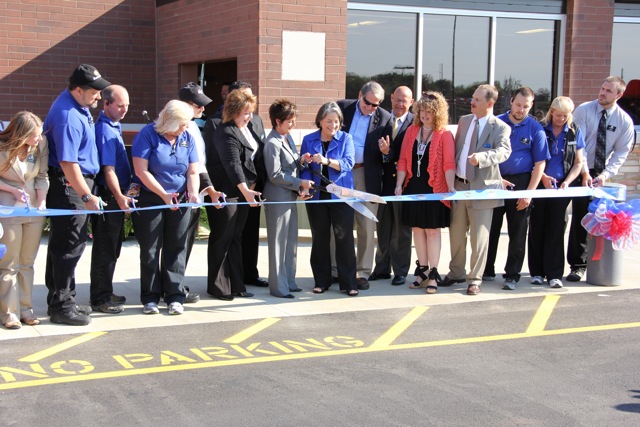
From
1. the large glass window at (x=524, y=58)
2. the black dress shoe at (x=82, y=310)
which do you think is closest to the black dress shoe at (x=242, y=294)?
the black dress shoe at (x=82, y=310)

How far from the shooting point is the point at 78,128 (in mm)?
6562

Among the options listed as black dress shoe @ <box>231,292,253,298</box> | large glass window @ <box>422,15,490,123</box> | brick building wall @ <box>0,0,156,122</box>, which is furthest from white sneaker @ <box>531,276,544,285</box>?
brick building wall @ <box>0,0,156,122</box>

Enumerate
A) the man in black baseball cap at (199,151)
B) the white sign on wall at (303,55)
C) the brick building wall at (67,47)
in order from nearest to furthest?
the man in black baseball cap at (199,151)
the white sign on wall at (303,55)
the brick building wall at (67,47)

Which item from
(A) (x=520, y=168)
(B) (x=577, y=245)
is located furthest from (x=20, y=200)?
(B) (x=577, y=245)

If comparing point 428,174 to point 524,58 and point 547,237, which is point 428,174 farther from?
→ point 524,58

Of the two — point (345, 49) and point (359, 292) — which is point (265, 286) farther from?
point (345, 49)

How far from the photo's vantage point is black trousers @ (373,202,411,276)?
868 centimetres

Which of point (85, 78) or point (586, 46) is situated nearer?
point (85, 78)

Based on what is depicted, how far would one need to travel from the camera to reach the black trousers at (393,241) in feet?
28.5

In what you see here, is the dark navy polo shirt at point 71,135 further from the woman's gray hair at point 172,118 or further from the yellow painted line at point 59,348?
the yellow painted line at point 59,348

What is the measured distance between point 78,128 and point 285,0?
5047 mm

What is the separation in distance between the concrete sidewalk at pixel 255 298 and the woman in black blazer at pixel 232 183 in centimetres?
23

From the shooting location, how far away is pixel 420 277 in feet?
27.6

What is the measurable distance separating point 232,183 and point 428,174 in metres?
2.00
